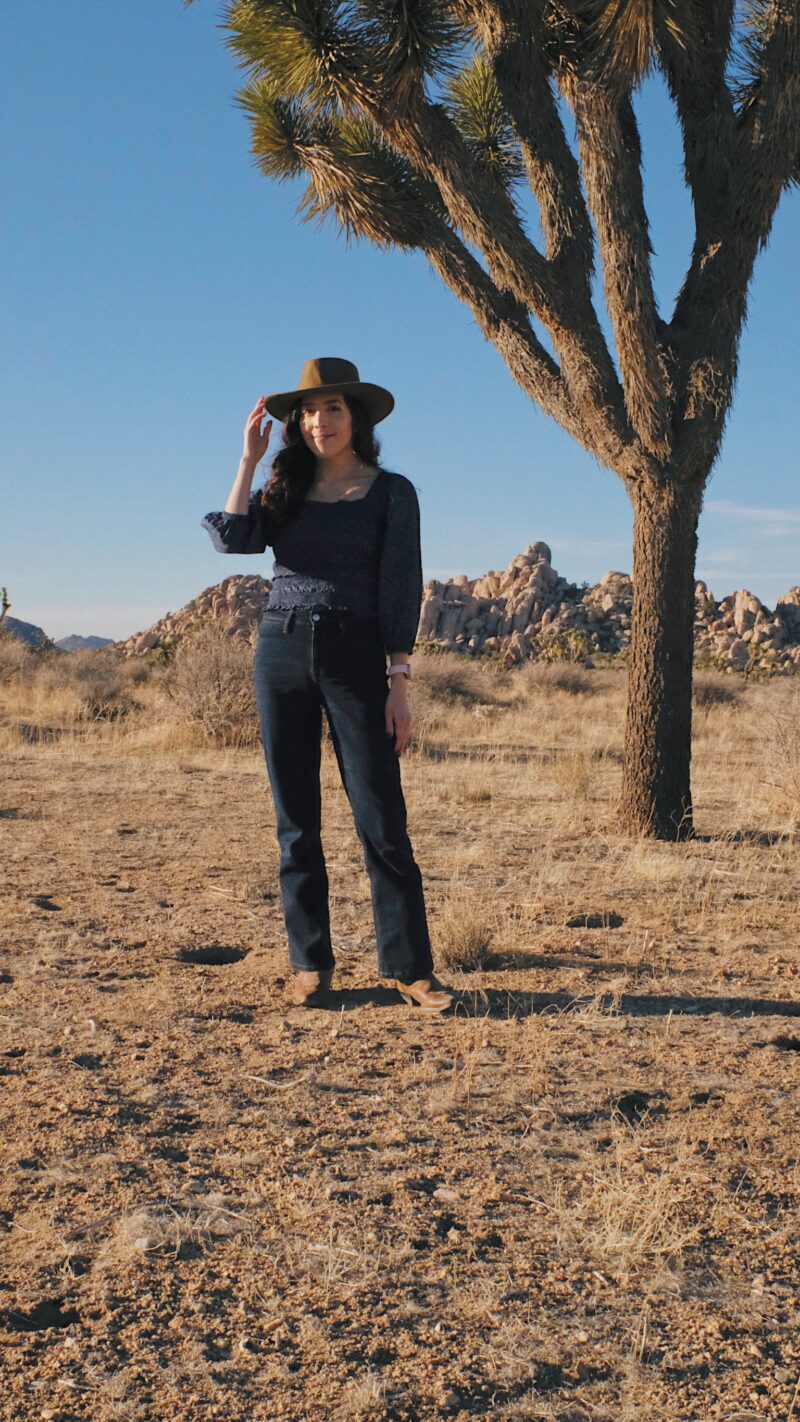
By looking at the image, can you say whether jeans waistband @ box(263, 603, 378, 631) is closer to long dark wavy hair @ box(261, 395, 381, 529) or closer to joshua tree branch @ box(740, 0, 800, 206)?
long dark wavy hair @ box(261, 395, 381, 529)

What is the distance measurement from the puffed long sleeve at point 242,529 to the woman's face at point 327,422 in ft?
0.86

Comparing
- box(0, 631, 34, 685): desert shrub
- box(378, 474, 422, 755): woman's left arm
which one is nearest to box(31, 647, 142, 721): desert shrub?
box(0, 631, 34, 685): desert shrub

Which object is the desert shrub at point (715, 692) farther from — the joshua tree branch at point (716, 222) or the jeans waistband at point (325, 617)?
the jeans waistband at point (325, 617)

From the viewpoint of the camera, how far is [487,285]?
7.82 metres

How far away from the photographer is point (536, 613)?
168 ft

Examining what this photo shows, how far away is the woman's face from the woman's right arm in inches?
5.7

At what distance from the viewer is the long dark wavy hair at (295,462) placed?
380cm

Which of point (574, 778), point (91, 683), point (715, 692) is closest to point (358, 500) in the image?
point (574, 778)

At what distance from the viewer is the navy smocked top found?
12.3ft

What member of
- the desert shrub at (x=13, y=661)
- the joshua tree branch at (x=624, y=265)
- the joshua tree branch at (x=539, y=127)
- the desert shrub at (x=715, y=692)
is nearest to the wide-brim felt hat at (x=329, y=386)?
the joshua tree branch at (x=624, y=265)

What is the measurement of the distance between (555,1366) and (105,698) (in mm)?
15118

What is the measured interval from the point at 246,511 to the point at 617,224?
4.56 m

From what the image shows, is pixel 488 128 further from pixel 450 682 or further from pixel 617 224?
pixel 450 682

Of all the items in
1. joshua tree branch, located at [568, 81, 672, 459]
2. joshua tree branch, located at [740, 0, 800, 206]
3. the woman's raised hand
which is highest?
joshua tree branch, located at [740, 0, 800, 206]
